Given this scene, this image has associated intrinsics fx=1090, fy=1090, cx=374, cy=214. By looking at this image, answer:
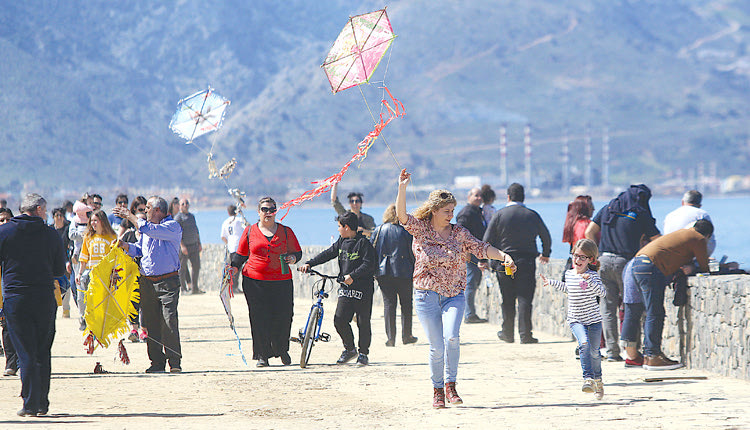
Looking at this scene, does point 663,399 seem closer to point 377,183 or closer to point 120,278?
point 120,278

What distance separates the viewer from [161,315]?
987 cm

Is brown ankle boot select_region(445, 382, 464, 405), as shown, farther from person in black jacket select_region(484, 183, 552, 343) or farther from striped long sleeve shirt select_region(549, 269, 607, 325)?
person in black jacket select_region(484, 183, 552, 343)

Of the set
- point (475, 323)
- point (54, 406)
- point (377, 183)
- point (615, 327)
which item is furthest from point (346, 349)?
point (377, 183)

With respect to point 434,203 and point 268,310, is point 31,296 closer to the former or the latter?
point 268,310

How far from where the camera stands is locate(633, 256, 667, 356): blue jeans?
9727mm

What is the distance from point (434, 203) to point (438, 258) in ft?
1.27

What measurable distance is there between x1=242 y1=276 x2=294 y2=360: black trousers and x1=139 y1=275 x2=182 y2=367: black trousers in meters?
0.69

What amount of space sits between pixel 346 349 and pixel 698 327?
3352mm

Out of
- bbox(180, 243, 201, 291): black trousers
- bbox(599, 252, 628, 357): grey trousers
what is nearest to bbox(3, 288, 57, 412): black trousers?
bbox(599, 252, 628, 357): grey trousers

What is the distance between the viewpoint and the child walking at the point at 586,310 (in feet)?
27.4

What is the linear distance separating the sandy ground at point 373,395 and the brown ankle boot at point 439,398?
0.07 m

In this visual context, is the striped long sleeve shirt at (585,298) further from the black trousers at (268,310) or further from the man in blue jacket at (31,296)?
the man in blue jacket at (31,296)

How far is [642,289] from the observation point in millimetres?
9852

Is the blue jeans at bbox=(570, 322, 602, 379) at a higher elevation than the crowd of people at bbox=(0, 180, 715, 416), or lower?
lower
